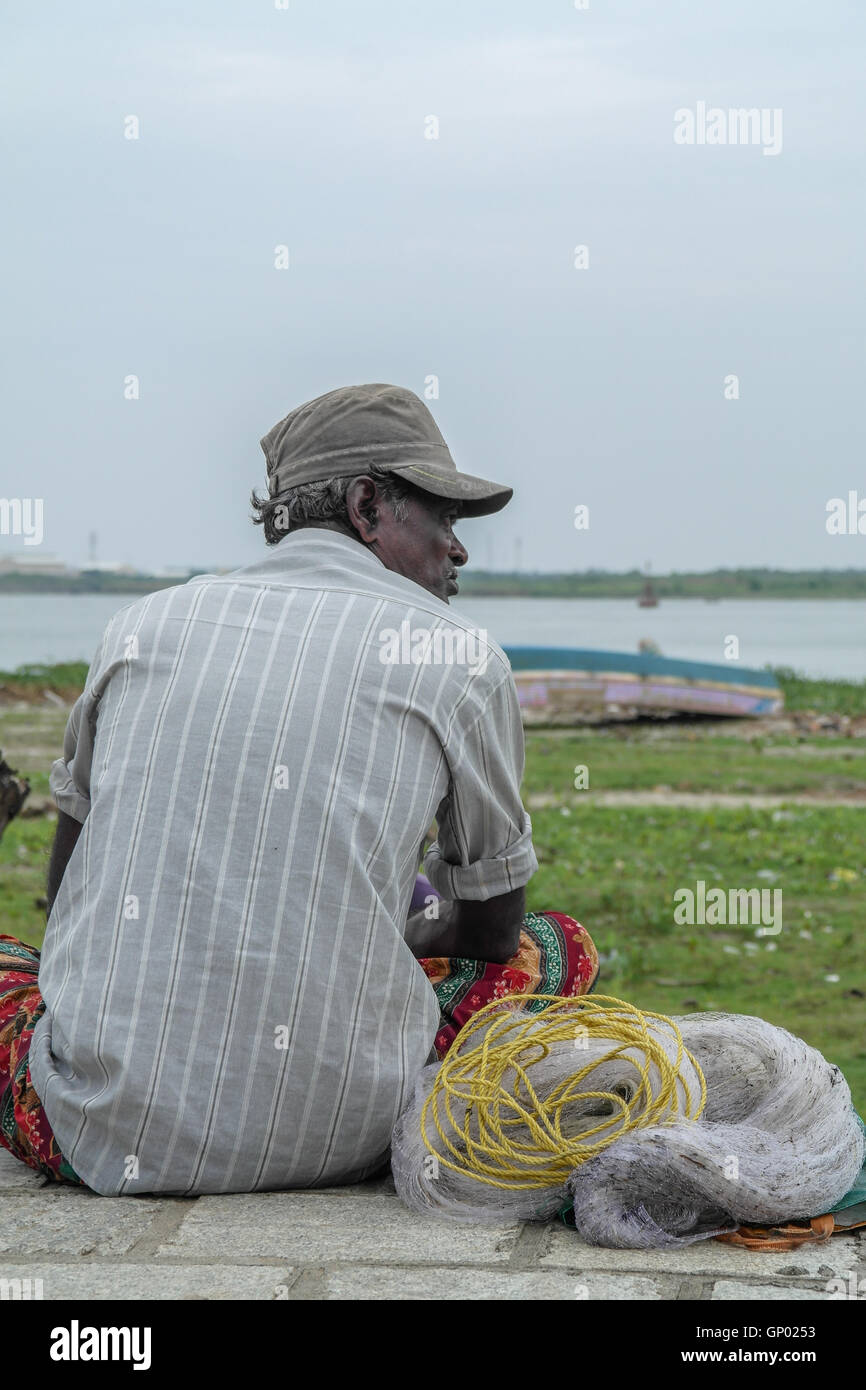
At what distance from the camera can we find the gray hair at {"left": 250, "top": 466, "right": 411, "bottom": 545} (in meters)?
2.90

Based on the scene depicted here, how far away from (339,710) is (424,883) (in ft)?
2.35

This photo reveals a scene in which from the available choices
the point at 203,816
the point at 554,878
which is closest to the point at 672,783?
the point at 554,878

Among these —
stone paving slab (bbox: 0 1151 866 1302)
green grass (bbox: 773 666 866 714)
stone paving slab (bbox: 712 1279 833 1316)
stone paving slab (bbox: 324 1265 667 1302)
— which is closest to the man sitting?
stone paving slab (bbox: 0 1151 866 1302)

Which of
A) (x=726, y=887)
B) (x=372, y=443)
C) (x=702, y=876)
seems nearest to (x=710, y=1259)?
(x=372, y=443)

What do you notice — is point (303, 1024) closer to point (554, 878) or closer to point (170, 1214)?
point (170, 1214)

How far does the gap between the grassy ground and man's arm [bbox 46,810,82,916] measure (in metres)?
2.46

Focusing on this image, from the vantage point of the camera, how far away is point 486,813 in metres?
2.77

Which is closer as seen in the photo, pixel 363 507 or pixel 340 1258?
pixel 340 1258

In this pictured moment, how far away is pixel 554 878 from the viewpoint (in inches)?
307

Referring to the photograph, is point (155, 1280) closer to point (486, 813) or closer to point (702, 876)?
point (486, 813)

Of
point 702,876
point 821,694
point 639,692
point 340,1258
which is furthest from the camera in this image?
point 821,694

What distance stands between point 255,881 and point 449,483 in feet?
2.85

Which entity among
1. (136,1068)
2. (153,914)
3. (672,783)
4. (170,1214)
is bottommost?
(672,783)

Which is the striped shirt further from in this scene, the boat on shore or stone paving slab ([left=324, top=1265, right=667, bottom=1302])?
the boat on shore
